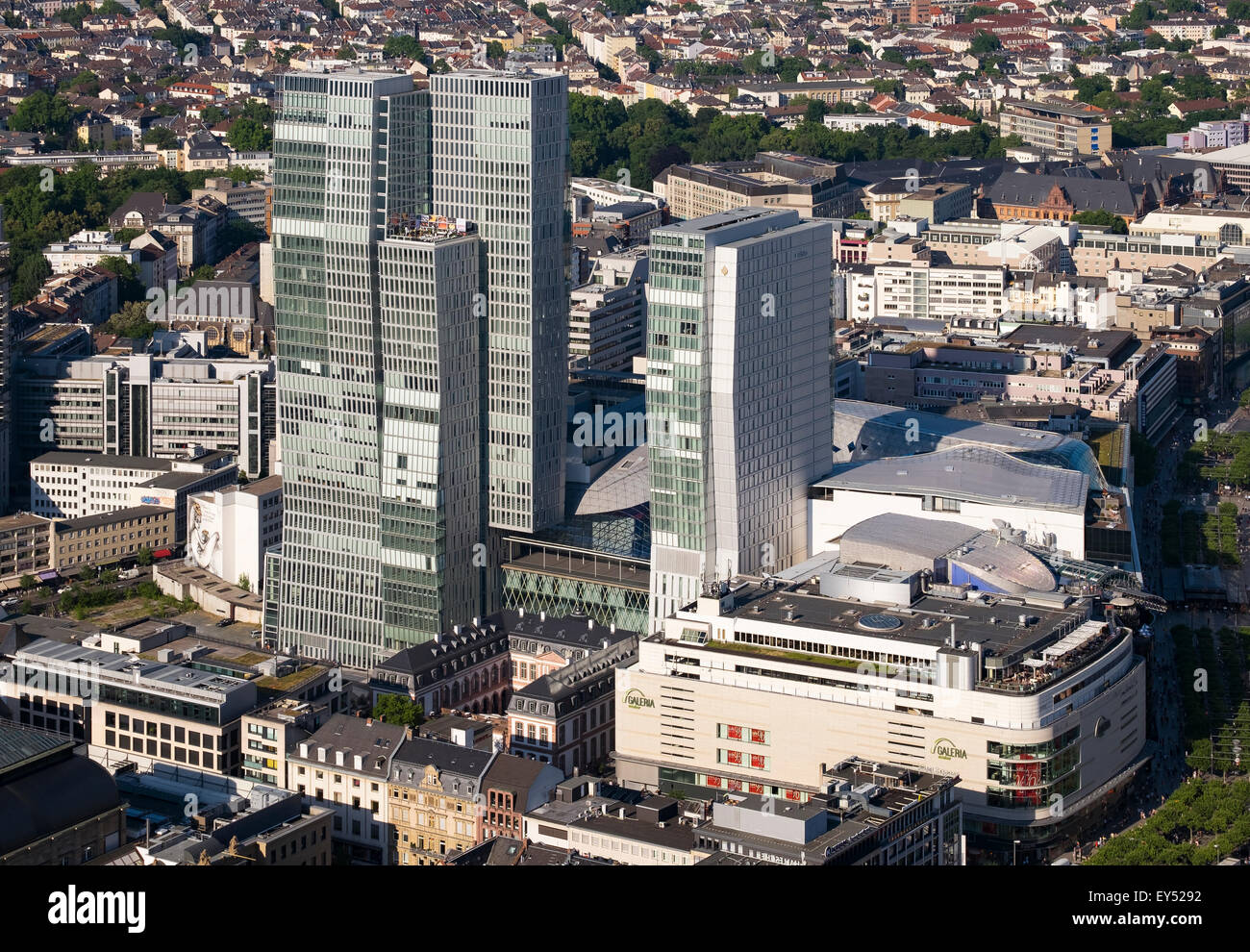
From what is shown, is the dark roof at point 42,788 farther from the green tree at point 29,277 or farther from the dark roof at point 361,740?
the green tree at point 29,277

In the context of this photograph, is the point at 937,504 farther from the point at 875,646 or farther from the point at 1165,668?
the point at 875,646

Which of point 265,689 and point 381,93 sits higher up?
point 381,93

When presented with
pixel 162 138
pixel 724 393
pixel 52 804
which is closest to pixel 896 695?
pixel 724 393

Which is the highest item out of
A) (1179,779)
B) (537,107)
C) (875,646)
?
(537,107)

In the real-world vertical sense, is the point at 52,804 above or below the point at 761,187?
below

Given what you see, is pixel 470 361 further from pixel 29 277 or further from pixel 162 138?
pixel 162 138

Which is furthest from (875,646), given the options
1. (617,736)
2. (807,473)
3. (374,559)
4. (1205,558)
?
(1205,558)

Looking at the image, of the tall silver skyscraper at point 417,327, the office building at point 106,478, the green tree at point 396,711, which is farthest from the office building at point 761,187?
the green tree at point 396,711
